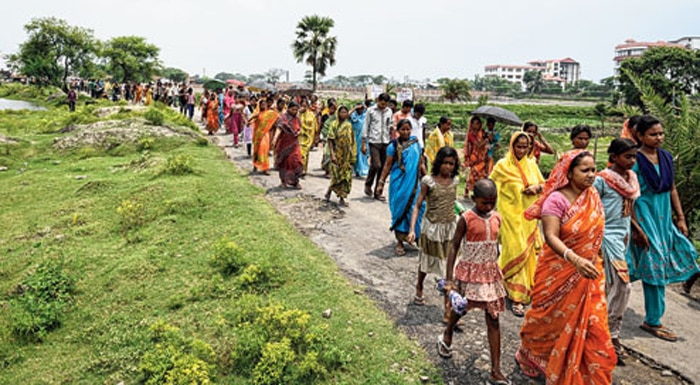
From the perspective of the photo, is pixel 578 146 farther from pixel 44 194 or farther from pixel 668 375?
pixel 44 194

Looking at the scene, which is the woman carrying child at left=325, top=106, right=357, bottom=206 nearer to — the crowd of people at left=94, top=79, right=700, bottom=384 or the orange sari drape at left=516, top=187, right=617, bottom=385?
the crowd of people at left=94, top=79, right=700, bottom=384

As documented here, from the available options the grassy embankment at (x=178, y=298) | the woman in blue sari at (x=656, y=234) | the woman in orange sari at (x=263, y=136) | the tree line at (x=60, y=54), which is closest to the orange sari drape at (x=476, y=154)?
the grassy embankment at (x=178, y=298)

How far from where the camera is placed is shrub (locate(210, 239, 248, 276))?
18.4ft

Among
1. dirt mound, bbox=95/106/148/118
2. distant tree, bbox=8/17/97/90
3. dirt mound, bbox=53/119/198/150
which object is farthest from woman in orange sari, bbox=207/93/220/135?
distant tree, bbox=8/17/97/90

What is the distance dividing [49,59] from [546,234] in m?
48.7

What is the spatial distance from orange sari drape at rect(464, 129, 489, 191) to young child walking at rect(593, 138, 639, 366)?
200 inches

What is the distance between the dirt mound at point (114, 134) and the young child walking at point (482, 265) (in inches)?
538

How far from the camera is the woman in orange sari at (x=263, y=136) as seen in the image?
37.2 feet

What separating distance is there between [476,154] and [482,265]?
235 inches

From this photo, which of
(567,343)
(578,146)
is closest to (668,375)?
(567,343)

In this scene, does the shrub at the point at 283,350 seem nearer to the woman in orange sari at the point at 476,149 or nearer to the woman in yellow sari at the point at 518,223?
the woman in yellow sari at the point at 518,223

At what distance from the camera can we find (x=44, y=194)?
10008 mm

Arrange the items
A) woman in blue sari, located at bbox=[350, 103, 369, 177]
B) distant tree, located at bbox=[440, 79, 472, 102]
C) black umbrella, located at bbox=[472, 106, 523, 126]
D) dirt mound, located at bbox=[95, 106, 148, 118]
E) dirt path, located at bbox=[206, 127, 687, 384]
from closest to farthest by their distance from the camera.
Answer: dirt path, located at bbox=[206, 127, 687, 384], black umbrella, located at bbox=[472, 106, 523, 126], woman in blue sari, located at bbox=[350, 103, 369, 177], dirt mound, located at bbox=[95, 106, 148, 118], distant tree, located at bbox=[440, 79, 472, 102]

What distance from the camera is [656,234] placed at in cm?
440
